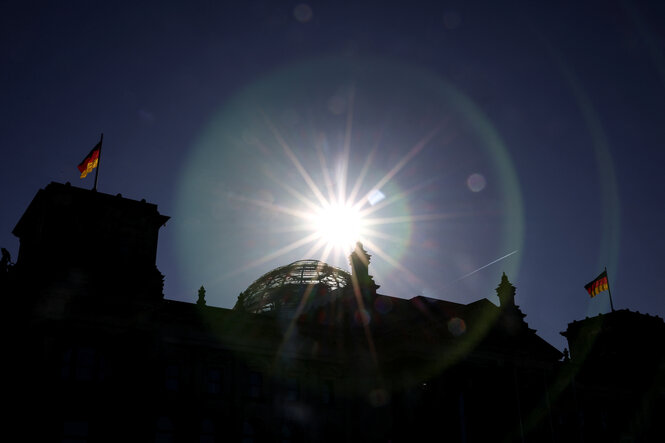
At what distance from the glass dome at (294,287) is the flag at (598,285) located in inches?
1006

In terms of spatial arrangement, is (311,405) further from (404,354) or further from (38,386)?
(38,386)

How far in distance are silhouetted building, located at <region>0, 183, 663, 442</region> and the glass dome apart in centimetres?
33

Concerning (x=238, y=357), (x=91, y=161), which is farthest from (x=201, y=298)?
(x=91, y=161)

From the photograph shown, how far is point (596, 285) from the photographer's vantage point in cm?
7188

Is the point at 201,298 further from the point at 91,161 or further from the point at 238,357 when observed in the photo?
the point at 91,161

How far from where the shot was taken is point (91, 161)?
166ft

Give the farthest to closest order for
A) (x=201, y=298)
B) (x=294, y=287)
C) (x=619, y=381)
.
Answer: (x=619, y=381)
(x=294, y=287)
(x=201, y=298)

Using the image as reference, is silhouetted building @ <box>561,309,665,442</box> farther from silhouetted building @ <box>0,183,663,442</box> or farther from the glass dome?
the glass dome

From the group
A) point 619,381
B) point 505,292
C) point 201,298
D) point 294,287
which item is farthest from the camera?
point 619,381

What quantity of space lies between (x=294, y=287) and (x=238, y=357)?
19314 mm

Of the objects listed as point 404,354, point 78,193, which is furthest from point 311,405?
point 78,193

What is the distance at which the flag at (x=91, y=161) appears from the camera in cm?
5038

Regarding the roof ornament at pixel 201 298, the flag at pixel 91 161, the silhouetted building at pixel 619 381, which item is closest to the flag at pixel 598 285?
the silhouetted building at pixel 619 381

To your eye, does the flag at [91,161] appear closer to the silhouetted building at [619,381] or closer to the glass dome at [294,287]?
the glass dome at [294,287]
